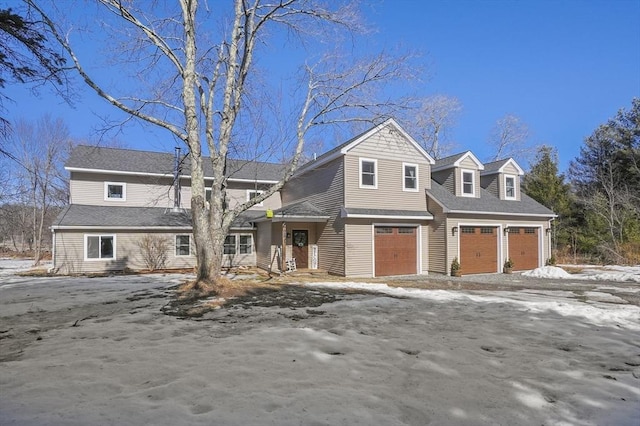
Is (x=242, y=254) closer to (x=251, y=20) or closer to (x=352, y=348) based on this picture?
(x=251, y=20)

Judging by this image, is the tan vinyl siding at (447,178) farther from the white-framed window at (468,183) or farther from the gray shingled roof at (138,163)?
the gray shingled roof at (138,163)

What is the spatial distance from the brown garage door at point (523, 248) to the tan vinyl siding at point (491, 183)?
2.27 m

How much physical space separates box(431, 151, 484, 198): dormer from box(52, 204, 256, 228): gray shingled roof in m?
10.4

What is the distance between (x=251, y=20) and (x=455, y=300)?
10385mm

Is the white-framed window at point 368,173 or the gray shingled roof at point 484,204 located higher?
the white-framed window at point 368,173

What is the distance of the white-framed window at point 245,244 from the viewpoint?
20.6 meters

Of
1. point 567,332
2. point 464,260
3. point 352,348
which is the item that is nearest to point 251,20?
point 352,348

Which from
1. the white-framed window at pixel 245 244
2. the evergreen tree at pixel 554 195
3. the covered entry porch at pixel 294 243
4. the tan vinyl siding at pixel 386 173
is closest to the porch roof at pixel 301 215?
the covered entry porch at pixel 294 243

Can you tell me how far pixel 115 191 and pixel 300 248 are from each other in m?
10.4

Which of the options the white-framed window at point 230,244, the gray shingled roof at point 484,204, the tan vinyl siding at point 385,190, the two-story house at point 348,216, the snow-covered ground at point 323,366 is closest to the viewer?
the snow-covered ground at point 323,366

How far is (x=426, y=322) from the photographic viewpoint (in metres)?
7.18

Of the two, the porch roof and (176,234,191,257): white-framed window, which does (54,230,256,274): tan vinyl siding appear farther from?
the porch roof

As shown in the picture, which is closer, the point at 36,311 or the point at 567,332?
the point at 567,332

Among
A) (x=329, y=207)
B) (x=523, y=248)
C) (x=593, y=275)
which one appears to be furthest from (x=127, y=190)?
(x=593, y=275)
